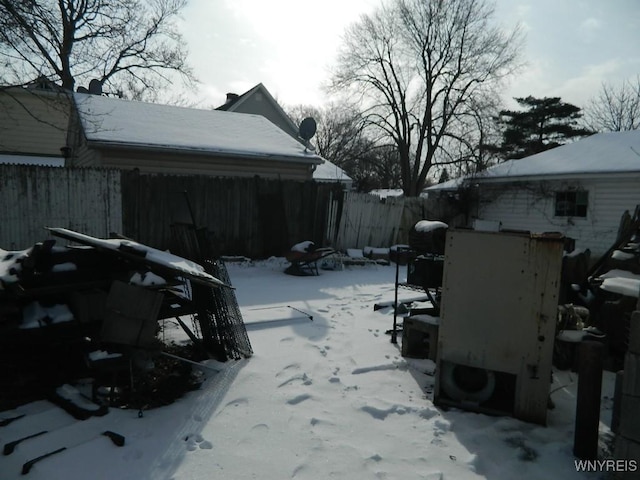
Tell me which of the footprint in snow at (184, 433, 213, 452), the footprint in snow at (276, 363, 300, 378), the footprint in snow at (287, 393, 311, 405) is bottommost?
the footprint in snow at (184, 433, 213, 452)

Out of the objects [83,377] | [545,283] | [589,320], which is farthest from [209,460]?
[589,320]

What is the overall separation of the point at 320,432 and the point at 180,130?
11.0 meters

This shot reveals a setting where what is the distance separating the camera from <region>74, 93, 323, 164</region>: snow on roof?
34.7 ft

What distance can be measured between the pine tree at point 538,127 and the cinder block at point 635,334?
30038 millimetres

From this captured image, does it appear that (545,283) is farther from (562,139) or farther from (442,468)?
(562,139)

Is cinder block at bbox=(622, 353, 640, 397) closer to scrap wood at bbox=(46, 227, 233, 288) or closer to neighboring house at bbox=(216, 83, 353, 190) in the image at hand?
scrap wood at bbox=(46, 227, 233, 288)

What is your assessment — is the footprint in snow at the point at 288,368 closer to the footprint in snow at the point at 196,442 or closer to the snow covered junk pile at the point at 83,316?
the snow covered junk pile at the point at 83,316

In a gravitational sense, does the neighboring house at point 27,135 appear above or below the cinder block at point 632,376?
above

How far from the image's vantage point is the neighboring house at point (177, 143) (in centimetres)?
1045

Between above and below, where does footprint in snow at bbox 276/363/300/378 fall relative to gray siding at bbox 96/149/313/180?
below

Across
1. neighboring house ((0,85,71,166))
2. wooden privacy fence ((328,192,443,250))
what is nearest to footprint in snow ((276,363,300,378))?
wooden privacy fence ((328,192,443,250))

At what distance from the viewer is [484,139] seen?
24359mm

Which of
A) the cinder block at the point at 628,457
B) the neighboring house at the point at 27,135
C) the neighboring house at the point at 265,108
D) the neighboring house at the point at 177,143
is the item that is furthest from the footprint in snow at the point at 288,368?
the neighboring house at the point at 265,108

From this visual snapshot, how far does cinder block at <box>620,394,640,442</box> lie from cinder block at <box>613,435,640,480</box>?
0.03 meters
